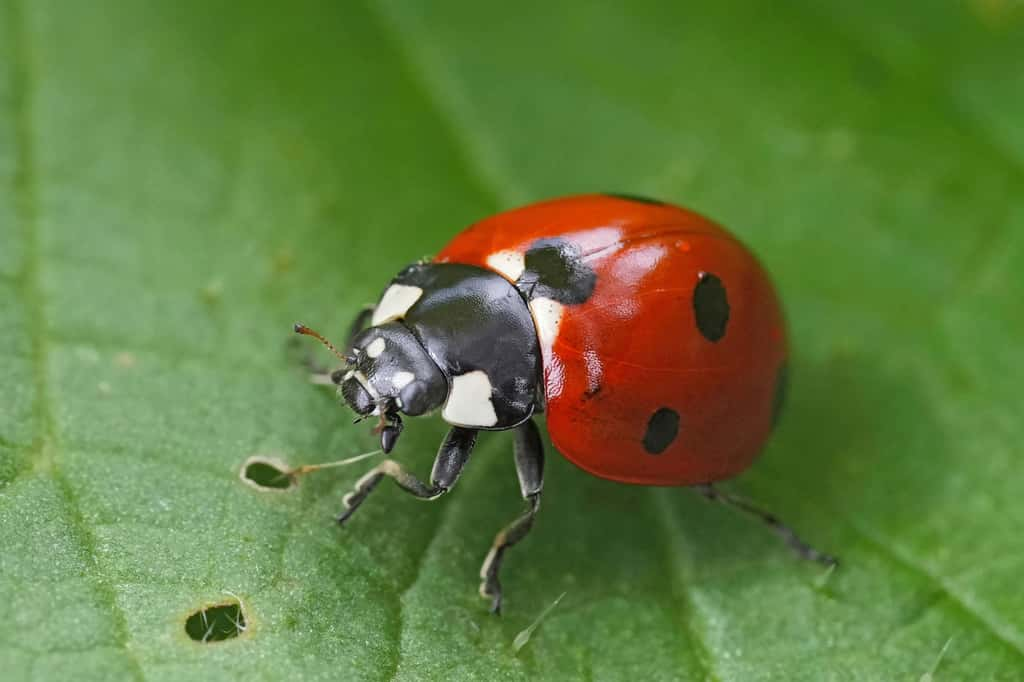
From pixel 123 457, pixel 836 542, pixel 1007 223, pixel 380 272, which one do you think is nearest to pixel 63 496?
pixel 123 457

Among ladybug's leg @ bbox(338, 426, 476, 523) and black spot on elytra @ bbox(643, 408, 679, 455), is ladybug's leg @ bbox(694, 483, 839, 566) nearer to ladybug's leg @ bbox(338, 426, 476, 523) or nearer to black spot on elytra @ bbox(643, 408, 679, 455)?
black spot on elytra @ bbox(643, 408, 679, 455)

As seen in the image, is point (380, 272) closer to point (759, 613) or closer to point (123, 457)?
point (123, 457)

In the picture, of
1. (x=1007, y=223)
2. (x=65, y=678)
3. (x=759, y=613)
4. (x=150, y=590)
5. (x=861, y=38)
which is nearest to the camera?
(x=65, y=678)

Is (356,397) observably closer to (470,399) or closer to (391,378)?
(391,378)

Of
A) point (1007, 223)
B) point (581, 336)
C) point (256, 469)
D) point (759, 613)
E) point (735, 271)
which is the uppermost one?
point (1007, 223)

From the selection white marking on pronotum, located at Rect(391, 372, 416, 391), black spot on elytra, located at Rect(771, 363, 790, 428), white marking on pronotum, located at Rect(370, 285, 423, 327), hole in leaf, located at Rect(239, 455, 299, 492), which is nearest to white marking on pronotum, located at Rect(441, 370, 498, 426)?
white marking on pronotum, located at Rect(391, 372, 416, 391)
